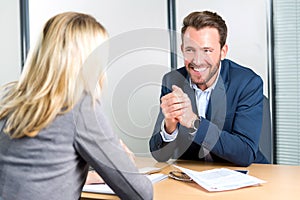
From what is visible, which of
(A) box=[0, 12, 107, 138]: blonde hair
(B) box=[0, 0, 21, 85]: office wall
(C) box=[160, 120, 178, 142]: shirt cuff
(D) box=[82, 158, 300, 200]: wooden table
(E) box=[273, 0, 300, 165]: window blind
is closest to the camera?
(A) box=[0, 12, 107, 138]: blonde hair

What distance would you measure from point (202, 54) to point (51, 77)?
3.45ft

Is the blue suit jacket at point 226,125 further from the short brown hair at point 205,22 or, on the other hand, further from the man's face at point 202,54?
the short brown hair at point 205,22

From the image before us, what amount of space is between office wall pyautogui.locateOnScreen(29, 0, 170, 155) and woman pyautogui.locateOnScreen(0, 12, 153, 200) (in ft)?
0.55

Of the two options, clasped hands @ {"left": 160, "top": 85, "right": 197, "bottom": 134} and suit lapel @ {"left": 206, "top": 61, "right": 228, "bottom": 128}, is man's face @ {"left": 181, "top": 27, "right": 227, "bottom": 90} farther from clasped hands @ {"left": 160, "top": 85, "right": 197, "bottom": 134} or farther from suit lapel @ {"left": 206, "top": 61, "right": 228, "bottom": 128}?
clasped hands @ {"left": 160, "top": 85, "right": 197, "bottom": 134}

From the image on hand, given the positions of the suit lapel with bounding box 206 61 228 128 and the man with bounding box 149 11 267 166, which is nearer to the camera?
the man with bounding box 149 11 267 166

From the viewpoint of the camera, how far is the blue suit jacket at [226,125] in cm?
185

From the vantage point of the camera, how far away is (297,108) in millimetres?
2766

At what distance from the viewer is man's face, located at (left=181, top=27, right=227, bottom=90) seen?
206 centimetres

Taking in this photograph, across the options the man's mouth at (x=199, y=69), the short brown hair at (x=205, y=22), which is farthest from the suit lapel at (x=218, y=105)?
the short brown hair at (x=205, y=22)

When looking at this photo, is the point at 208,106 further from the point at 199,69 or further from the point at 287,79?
the point at 287,79

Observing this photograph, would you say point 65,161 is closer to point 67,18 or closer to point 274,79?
point 67,18

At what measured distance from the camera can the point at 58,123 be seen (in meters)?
1.16

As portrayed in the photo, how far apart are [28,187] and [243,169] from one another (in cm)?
98

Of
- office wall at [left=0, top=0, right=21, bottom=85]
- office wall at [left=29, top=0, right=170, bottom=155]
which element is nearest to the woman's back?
office wall at [left=29, top=0, right=170, bottom=155]
